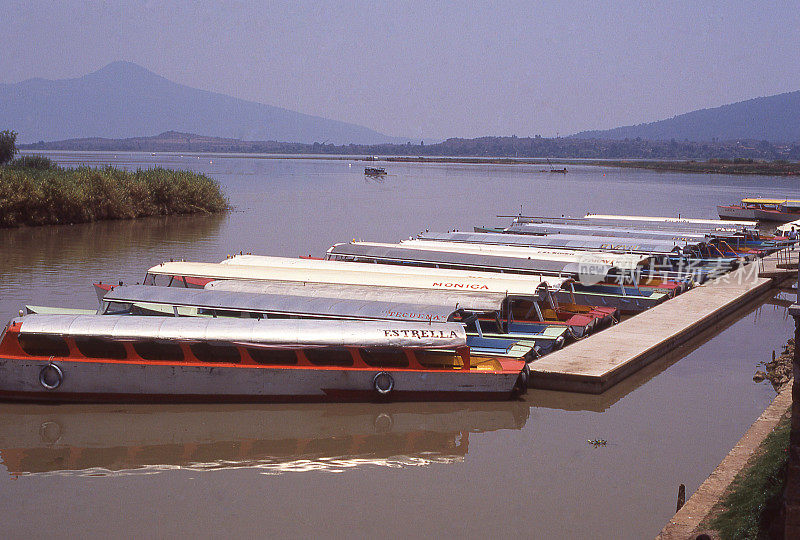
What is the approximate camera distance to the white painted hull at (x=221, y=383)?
19.3 m

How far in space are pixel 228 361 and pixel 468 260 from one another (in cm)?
1435

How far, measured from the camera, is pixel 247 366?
19.5 m

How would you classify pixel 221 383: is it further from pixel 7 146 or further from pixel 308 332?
pixel 7 146

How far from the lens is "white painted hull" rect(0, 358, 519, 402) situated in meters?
19.3

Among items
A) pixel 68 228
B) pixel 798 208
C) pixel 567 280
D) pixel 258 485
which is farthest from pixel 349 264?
pixel 798 208

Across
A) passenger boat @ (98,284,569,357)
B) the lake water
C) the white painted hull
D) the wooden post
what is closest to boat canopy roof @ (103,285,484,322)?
passenger boat @ (98,284,569,357)

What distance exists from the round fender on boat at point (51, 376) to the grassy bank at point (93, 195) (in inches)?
1478

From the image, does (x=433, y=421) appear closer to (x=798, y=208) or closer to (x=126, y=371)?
(x=126, y=371)

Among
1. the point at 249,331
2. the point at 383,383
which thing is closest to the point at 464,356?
the point at 383,383

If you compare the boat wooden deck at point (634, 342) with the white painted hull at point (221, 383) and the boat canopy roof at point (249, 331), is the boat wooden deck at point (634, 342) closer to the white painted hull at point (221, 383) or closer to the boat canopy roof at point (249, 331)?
the white painted hull at point (221, 383)

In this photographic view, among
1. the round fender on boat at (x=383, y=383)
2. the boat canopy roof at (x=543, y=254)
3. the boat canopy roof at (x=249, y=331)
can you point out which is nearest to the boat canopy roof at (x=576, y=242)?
the boat canopy roof at (x=543, y=254)

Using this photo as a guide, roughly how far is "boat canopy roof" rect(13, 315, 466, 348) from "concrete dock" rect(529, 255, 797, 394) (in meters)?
3.14

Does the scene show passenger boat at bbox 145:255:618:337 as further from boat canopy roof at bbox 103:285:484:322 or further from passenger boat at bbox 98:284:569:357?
boat canopy roof at bbox 103:285:484:322

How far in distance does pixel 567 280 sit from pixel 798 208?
50.0 metres
